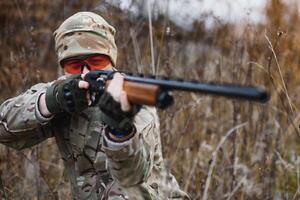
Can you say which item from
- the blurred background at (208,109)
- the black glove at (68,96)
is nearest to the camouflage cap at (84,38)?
the black glove at (68,96)

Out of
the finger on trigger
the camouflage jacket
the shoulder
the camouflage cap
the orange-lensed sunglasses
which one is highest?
the camouflage cap

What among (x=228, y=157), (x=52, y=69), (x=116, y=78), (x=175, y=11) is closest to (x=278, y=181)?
(x=228, y=157)

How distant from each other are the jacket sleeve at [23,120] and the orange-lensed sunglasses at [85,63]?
12 cm

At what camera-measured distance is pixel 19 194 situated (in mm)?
3305

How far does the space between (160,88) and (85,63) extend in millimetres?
569

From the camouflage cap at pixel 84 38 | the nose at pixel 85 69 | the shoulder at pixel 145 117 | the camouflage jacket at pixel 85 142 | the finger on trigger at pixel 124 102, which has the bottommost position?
the camouflage jacket at pixel 85 142

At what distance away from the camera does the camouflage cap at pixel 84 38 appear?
227 cm

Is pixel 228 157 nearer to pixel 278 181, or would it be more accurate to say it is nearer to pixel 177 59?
pixel 278 181

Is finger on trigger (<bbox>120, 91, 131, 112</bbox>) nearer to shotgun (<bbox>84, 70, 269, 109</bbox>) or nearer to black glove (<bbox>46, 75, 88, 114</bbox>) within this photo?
shotgun (<bbox>84, 70, 269, 109</bbox>)

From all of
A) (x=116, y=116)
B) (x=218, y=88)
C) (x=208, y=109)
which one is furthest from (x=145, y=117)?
(x=208, y=109)

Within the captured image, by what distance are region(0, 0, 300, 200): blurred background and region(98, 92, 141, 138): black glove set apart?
108cm

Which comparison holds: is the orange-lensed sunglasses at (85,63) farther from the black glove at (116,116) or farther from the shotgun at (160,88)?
the black glove at (116,116)

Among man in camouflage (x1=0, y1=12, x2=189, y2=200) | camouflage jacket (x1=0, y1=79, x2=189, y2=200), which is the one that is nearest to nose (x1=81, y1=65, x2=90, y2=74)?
man in camouflage (x1=0, y1=12, x2=189, y2=200)

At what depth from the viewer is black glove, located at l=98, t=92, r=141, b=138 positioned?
6.21ft
